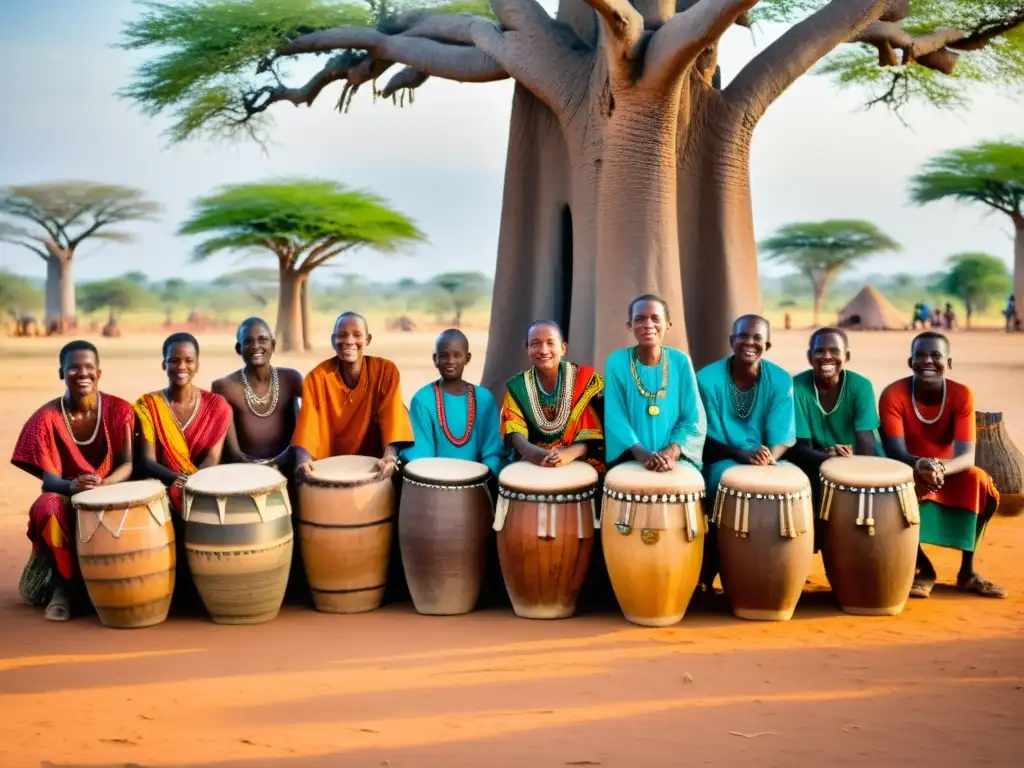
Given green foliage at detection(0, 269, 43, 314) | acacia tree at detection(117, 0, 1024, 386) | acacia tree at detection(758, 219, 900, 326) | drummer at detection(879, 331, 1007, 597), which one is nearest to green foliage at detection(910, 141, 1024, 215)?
acacia tree at detection(758, 219, 900, 326)

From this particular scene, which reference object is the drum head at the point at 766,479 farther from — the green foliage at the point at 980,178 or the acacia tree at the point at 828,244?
the acacia tree at the point at 828,244

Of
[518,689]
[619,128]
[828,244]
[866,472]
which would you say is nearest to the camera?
[518,689]

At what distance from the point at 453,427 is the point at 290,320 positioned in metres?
24.0

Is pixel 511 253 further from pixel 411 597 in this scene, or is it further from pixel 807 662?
pixel 807 662

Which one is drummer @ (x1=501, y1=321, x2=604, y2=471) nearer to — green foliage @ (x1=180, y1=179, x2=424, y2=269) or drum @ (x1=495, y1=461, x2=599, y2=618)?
drum @ (x1=495, y1=461, x2=599, y2=618)

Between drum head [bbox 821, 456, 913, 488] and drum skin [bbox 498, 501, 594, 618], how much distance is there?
1.22 metres

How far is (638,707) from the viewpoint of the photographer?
15.0 feet

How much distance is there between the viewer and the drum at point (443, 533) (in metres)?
5.79

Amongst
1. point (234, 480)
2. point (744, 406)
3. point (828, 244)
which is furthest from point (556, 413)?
point (828, 244)

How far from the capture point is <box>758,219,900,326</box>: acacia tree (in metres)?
47.9

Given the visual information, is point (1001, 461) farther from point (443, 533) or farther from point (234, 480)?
point (234, 480)

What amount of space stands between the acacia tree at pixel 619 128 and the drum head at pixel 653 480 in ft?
7.65

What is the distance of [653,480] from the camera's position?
5.60 m

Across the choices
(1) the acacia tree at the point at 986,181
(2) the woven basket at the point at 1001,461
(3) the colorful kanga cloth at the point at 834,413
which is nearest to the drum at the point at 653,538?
(3) the colorful kanga cloth at the point at 834,413
